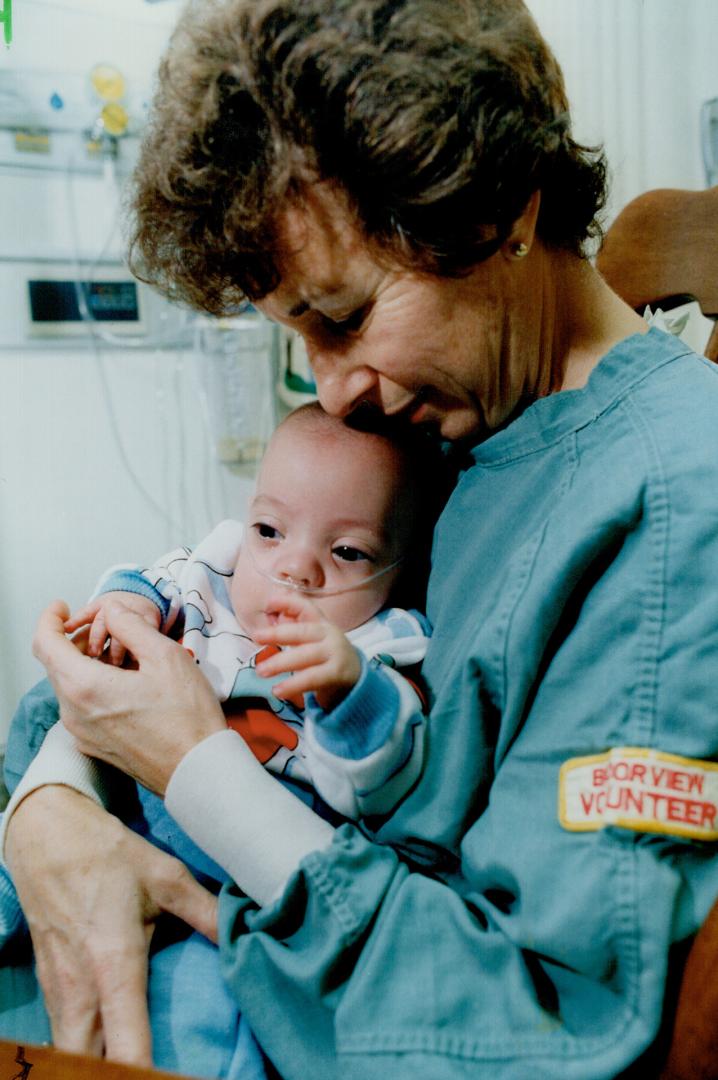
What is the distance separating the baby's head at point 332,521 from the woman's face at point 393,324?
139 mm

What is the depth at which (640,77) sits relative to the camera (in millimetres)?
2018

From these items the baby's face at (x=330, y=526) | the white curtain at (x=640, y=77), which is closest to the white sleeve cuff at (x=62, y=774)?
the baby's face at (x=330, y=526)

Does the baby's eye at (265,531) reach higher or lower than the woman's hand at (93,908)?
higher

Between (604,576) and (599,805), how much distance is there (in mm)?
173

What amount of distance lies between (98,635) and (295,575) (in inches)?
9.0

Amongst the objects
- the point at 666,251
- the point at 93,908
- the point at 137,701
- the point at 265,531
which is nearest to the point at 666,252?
the point at 666,251

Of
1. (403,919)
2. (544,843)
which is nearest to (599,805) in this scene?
(544,843)

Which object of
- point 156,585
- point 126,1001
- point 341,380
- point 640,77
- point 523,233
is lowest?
point 126,1001

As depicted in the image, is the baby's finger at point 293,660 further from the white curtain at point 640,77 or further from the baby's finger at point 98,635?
the white curtain at point 640,77

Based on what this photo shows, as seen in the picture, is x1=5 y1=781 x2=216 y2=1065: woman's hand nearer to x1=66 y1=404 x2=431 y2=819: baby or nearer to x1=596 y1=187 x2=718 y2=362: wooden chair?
x1=66 y1=404 x2=431 y2=819: baby

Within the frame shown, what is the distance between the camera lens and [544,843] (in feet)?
1.99

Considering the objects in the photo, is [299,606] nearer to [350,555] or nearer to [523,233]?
[350,555]

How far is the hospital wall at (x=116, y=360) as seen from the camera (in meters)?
1.83

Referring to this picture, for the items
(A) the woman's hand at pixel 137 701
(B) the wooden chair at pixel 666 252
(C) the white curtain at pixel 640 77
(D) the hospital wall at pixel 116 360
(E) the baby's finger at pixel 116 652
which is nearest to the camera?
(A) the woman's hand at pixel 137 701
